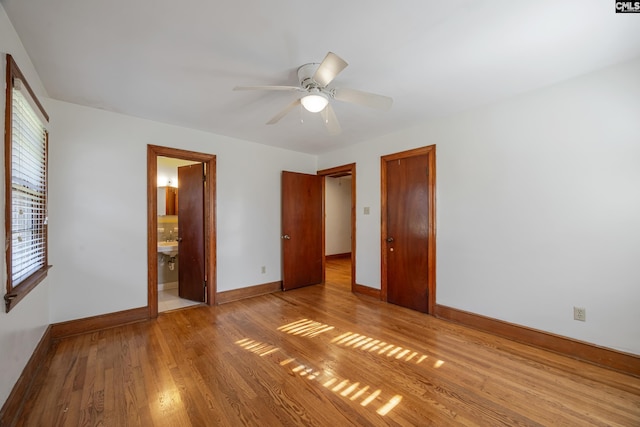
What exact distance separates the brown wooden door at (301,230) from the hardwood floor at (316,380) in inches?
60.9

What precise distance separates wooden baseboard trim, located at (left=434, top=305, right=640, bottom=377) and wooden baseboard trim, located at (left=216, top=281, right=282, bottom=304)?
258 centimetres

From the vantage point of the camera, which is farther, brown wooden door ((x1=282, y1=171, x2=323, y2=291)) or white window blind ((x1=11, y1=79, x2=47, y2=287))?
brown wooden door ((x1=282, y1=171, x2=323, y2=291))

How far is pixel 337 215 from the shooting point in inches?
309

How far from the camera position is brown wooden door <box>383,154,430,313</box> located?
336 cm

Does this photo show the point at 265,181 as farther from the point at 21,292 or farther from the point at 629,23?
the point at 629,23

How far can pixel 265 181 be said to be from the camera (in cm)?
430

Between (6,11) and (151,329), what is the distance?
2.82 meters

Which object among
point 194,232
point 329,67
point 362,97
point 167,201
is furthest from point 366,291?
point 167,201

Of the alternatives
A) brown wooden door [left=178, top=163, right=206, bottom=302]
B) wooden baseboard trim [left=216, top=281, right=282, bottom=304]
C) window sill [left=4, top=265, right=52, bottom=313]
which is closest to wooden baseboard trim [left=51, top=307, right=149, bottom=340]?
window sill [left=4, top=265, right=52, bottom=313]

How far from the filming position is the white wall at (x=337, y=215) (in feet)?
→ 25.0

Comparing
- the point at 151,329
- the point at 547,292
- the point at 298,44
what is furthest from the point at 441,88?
the point at 151,329

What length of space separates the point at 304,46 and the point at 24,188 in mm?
2360

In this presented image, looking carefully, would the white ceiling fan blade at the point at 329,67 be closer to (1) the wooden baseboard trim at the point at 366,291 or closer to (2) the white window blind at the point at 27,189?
(2) the white window blind at the point at 27,189

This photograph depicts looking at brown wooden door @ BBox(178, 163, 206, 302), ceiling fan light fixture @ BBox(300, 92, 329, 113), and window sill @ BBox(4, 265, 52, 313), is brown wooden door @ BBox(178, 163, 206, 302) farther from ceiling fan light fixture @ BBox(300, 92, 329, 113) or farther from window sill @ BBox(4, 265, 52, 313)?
ceiling fan light fixture @ BBox(300, 92, 329, 113)
